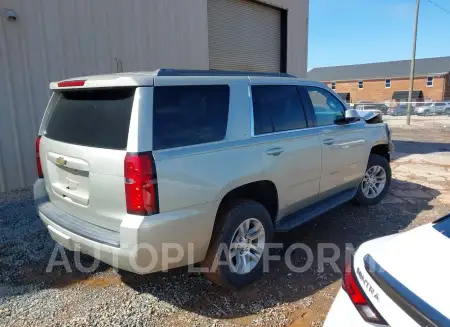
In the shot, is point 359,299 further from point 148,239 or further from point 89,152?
point 89,152

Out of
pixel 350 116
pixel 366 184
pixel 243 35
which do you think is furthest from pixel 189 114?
pixel 243 35

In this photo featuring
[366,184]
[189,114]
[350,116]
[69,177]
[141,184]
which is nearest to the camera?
[141,184]

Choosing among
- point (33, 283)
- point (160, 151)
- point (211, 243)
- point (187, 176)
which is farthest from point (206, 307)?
point (33, 283)

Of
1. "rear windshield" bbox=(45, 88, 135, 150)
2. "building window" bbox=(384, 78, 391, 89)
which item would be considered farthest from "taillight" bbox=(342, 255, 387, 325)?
"building window" bbox=(384, 78, 391, 89)

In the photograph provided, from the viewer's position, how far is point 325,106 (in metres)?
4.49

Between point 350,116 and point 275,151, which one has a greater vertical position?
point 350,116

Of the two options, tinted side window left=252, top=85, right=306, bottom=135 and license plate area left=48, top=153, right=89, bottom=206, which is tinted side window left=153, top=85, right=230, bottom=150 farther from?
license plate area left=48, top=153, right=89, bottom=206

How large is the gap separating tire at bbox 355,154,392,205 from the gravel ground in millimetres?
710

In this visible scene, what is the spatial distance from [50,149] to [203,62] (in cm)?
666

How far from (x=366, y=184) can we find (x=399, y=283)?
415 cm

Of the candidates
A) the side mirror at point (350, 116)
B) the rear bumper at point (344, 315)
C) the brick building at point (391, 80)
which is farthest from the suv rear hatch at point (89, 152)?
the brick building at point (391, 80)

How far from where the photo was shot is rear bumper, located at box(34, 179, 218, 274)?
243 centimetres

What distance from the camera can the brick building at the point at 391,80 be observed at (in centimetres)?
4519

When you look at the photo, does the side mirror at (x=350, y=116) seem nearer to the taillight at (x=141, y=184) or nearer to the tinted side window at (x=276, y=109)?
the tinted side window at (x=276, y=109)
